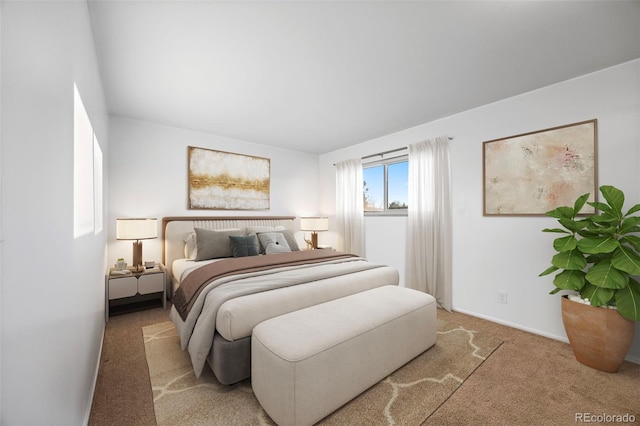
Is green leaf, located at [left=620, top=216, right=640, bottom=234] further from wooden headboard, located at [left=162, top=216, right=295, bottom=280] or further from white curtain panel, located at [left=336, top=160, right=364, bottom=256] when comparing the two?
wooden headboard, located at [left=162, top=216, right=295, bottom=280]

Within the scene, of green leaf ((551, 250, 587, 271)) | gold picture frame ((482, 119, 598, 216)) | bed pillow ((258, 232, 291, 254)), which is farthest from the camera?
bed pillow ((258, 232, 291, 254))

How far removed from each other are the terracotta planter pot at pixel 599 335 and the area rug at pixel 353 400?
2.03 ft

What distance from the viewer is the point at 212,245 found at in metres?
3.44

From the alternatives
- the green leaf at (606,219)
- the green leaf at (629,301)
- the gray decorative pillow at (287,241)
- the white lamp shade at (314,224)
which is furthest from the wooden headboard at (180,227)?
the green leaf at (629,301)

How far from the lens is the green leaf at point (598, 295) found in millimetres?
1962

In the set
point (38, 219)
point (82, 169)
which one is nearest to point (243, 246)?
point (82, 169)

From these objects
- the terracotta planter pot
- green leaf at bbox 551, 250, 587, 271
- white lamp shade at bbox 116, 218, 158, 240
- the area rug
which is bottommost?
the area rug

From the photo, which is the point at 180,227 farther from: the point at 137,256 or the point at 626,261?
the point at 626,261

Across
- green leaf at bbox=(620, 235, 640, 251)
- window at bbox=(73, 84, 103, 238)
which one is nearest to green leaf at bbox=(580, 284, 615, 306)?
green leaf at bbox=(620, 235, 640, 251)

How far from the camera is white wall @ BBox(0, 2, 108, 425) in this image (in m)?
0.62

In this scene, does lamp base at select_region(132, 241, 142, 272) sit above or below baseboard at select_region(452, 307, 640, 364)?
above

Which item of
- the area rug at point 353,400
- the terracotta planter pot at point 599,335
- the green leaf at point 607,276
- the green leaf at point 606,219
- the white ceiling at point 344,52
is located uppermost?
the white ceiling at point 344,52

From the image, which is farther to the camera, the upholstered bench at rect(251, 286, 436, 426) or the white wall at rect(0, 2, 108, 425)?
the upholstered bench at rect(251, 286, 436, 426)

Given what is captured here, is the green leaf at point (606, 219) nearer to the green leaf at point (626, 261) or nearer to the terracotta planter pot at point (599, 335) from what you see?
the green leaf at point (626, 261)
